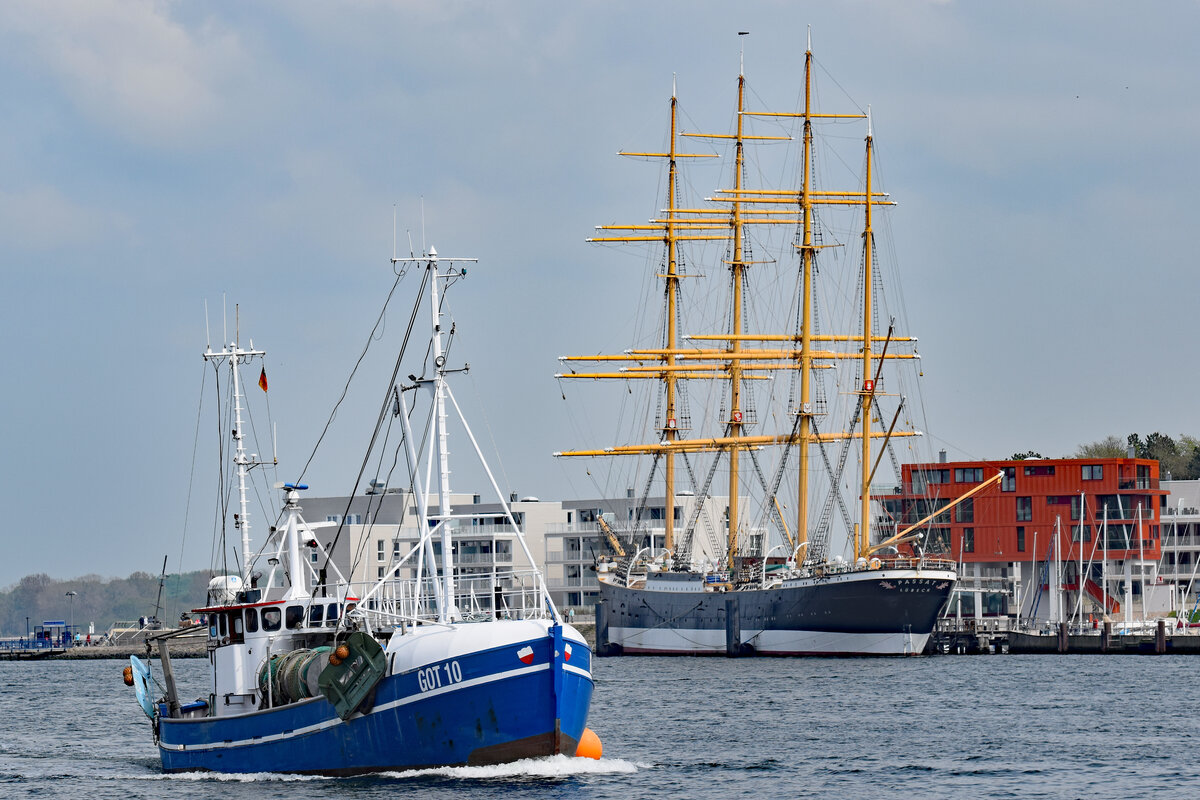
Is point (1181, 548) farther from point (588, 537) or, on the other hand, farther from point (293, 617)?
point (293, 617)

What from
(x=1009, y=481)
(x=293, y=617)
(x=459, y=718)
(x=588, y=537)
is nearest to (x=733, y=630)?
(x=1009, y=481)

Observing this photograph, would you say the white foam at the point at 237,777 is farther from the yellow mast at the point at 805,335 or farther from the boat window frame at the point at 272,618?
the yellow mast at the point at 805,335

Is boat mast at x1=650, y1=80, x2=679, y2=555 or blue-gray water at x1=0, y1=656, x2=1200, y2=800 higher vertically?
boat mast at x1=650, y1=80, x2=679, y2=555

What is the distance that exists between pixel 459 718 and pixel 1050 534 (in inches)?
4200

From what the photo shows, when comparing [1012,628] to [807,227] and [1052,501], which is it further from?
[807,227]

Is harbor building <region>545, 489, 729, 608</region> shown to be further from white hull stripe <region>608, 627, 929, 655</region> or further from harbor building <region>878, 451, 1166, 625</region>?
white hull stripe <region>608, 627, 929, 655</region>

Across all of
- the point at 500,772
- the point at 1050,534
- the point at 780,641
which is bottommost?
the point at 780,641

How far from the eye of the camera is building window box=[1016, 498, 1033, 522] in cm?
13712

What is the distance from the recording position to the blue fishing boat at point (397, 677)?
1422 inches

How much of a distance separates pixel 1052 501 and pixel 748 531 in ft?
89.3

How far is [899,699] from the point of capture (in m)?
66.8

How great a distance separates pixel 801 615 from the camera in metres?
107

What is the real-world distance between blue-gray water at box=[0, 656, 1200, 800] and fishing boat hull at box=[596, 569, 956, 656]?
14181 millimetres

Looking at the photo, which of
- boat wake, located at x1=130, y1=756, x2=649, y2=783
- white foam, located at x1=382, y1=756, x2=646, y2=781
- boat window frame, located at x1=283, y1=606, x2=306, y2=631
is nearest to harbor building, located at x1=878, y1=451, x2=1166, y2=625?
boat window frame, located at x1=283, y1=606, x2=306, y2=631
